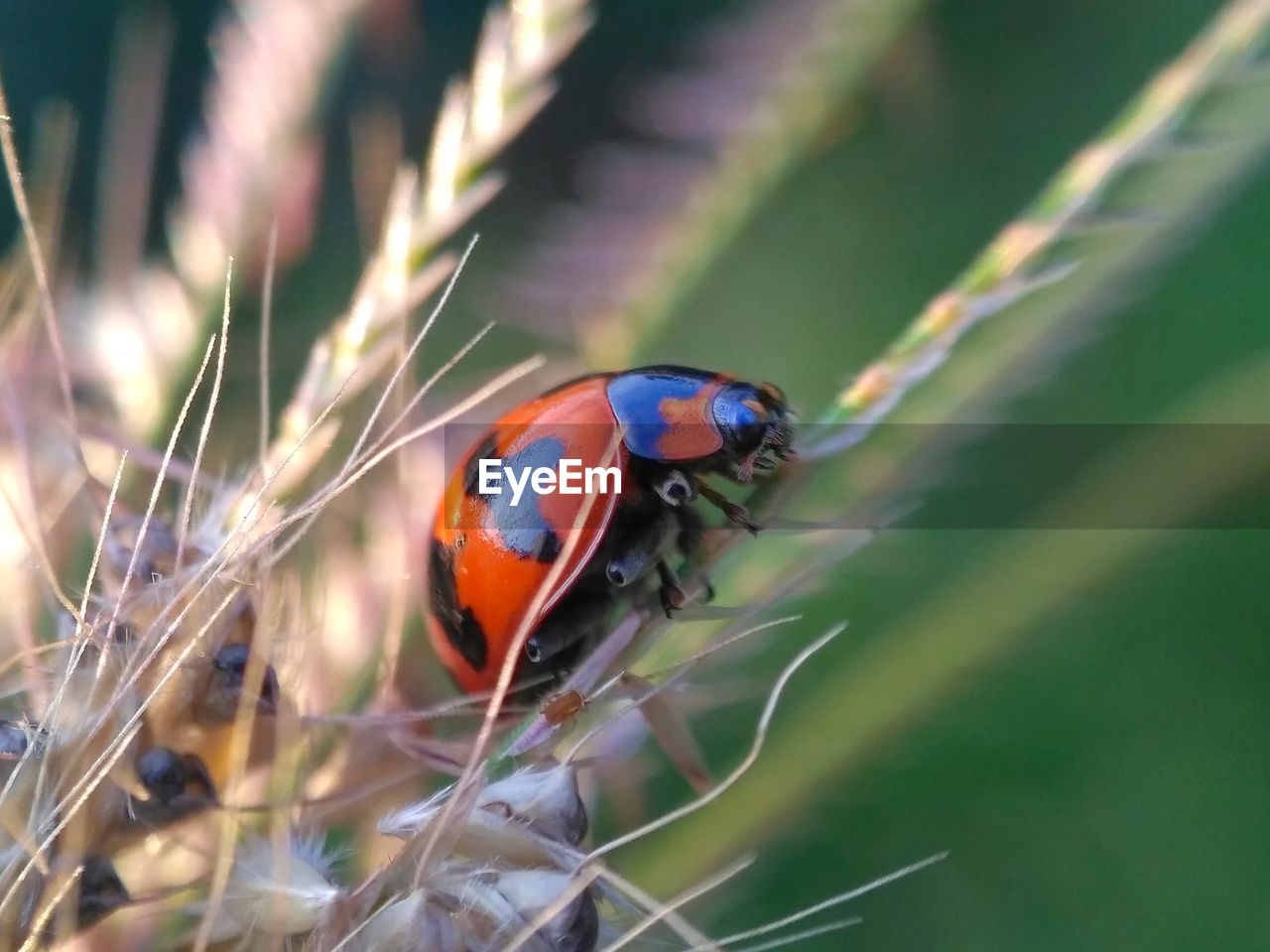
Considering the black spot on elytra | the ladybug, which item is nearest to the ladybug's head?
the ladybug

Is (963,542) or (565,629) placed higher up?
(565,629)

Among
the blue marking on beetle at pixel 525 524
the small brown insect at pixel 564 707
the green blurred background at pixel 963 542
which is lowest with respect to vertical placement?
the green blurred background at pixel 963 542

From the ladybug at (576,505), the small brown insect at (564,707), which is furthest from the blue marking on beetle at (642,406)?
the small brown insect at (564,707)

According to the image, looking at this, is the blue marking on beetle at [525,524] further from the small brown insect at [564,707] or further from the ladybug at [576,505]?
the small brown insect at [564,707]

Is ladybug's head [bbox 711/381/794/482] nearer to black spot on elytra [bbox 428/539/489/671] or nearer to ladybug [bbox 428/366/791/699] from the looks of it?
ladybug [bbox 428/366/791/699]

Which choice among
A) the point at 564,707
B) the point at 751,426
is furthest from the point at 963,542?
the point at 564,707

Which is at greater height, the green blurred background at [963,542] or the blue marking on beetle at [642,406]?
the blue marking on beetle at [642,406]

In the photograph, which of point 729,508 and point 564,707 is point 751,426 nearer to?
point 729,508
